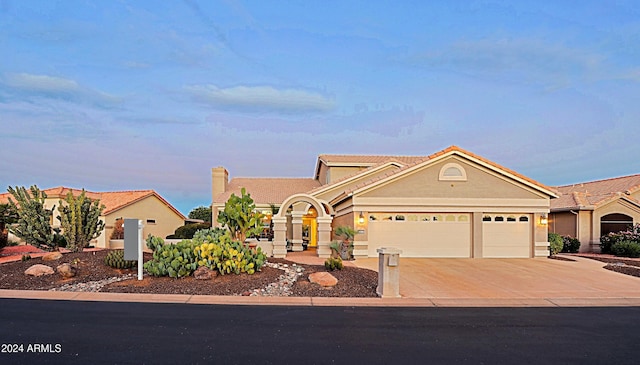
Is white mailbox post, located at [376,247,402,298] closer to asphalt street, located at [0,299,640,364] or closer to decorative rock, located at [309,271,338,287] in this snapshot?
asphalt street, located at [0,299,640,364]

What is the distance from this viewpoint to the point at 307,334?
741 centimetres

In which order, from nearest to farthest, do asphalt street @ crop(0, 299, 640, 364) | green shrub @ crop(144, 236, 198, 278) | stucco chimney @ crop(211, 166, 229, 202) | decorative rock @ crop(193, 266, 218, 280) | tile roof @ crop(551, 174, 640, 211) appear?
1. asphalt street @ crop(0, 299, 640, 364)
2. decorative rock @ crop(193, 266, 218, 280)
3. green shrub @ crop(144, 236, 198, 278)
4. tile roof @ crop(551, 174, 640, 211)
5. stucco chimney @ crop(211, 166, 229, 202)

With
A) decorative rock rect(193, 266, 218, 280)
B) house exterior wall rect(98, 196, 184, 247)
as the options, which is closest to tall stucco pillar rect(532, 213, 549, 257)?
decorative rock rect(193, 266, 218, 280)

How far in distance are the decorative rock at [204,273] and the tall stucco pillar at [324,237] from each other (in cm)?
888

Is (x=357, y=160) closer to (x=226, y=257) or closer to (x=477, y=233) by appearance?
(x=477, y=233)

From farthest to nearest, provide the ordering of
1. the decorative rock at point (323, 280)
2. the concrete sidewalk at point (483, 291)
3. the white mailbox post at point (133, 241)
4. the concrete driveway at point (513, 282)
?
the white mailbox post at point (133, 241)
the decorative rock at point (323, 280)
the concrete driveway at point (513, 282)
the concrete sidewalk at point (483, 291)

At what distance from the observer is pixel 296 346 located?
671 centimetres

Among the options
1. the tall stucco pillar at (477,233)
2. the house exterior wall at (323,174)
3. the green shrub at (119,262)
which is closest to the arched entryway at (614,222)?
the tall stucco pillar at (477,233)

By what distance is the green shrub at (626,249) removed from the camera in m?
22.6

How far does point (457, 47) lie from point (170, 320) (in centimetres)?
1919

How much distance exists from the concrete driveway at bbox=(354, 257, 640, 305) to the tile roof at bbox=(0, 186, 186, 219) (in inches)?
832

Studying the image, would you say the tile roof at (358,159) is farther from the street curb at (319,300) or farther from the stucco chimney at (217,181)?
the street curb at (319,300)

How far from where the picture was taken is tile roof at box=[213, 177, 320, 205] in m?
32.9

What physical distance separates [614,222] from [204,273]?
25.7 m
